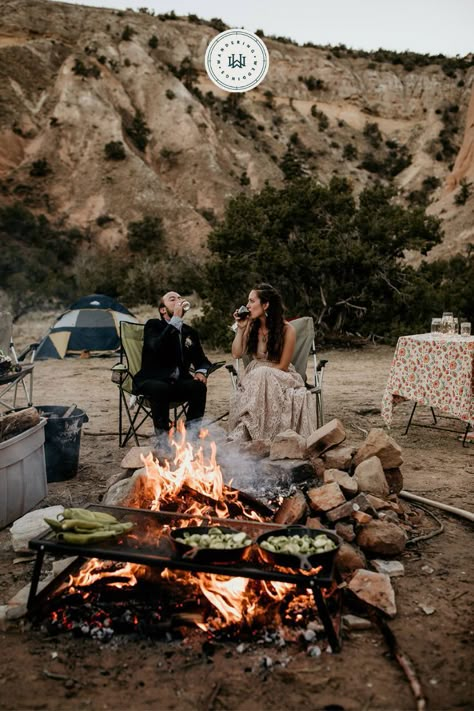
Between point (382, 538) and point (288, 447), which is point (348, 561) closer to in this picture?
point (382, 538)

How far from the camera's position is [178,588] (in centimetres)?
243

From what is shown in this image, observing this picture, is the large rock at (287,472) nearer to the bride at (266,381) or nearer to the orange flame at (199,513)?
the orange flame at (199,513)

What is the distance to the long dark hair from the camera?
4.61 metres

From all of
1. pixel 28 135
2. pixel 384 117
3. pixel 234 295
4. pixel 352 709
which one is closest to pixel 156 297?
pixel 234 295

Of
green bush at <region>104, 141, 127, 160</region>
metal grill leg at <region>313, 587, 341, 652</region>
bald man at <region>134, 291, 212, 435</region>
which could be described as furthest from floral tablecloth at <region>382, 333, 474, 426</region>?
green bush at <region>104, 141, 127, 160</region>

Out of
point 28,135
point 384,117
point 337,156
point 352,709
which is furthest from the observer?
point 384,117

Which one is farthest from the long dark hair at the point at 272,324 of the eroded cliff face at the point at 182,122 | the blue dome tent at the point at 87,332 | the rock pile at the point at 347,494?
the eroded cliff face at the point at 182,122

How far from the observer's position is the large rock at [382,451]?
11.0ft

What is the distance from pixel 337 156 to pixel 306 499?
116 ft

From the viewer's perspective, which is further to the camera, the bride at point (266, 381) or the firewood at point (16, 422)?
the bride at point (266, 381)

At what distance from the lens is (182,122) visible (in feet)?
96.0

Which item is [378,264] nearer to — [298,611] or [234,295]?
[234,295]

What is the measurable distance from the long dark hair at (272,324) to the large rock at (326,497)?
1.78 meters

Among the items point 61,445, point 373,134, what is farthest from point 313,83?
point 61,445
